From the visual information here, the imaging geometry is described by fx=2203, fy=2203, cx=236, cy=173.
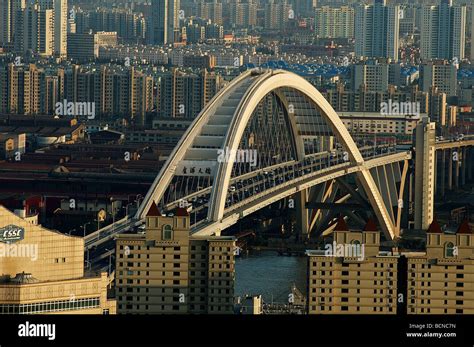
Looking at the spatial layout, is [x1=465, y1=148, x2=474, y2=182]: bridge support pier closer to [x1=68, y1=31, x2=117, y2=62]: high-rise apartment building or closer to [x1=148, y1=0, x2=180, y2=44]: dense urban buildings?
[x1=68, y1=31, x2=117, y2=62]: high-rise apartment building

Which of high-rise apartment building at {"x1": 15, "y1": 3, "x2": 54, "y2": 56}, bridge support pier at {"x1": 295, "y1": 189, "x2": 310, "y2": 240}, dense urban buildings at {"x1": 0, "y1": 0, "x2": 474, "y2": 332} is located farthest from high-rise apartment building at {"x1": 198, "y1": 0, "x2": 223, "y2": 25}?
bridge support pier at {"x1": 295, "y1": 189, "x2": 310, "y2": 240}

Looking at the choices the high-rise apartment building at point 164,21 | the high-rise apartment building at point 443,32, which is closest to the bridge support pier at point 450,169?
the high-rise apartment building at point 443,32

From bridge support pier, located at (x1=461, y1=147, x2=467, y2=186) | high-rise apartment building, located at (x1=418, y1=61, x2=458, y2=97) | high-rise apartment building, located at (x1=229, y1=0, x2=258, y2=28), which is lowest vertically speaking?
bridge support pier, located at (x1=461, y1=147, x2=467, y2=186)

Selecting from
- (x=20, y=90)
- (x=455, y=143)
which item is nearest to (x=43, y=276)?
(x=455, y=143)

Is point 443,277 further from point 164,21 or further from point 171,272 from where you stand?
point 164,21

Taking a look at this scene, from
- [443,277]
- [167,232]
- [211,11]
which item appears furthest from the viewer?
[211,11]
